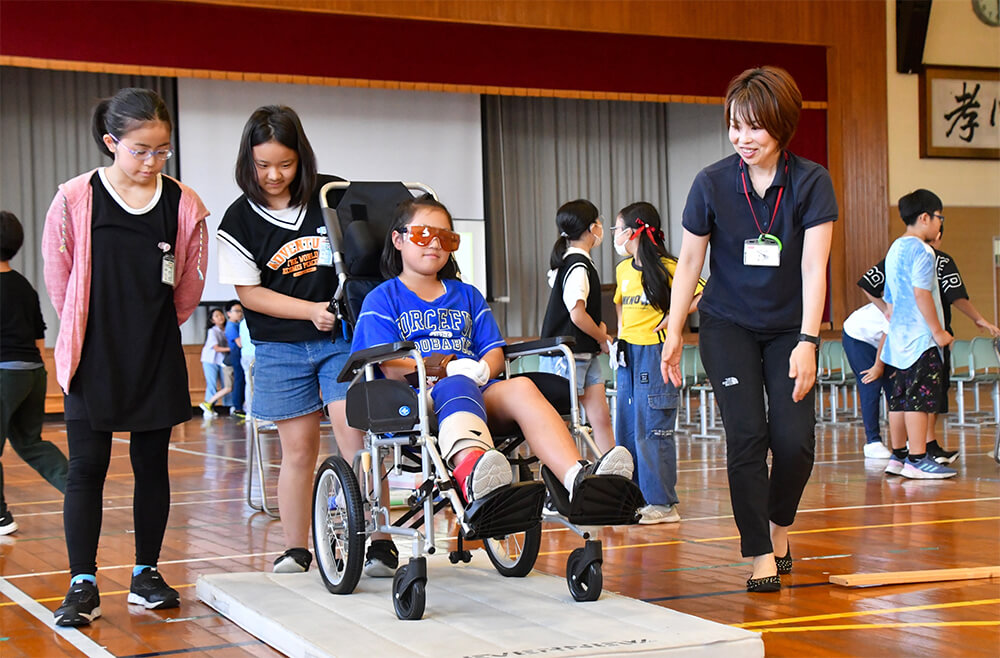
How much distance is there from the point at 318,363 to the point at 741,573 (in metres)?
1.40

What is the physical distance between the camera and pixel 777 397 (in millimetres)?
2992

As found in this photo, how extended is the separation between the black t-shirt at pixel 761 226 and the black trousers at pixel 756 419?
0.06 meters

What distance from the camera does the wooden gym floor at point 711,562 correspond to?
8.22ft

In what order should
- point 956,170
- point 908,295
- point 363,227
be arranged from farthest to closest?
point 956,170, point 908,295, point 363,227

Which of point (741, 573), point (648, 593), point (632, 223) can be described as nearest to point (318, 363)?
→ point (648, 593)

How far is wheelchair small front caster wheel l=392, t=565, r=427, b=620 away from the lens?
2.47m

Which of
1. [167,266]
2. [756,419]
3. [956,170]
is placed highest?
[956,170]

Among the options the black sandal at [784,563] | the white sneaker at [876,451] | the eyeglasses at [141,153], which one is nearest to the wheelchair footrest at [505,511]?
the black sandal at [784,563]

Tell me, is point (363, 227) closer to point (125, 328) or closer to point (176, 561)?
point (125, 328)

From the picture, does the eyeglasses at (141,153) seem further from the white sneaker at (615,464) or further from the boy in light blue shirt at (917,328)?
the boy in light blue shirt at (917,328)

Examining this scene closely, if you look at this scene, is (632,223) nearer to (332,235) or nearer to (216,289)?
(332,235)

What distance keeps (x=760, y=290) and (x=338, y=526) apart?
131cm

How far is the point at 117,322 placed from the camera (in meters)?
2.83

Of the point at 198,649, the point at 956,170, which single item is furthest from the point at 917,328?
the point at 956,170
